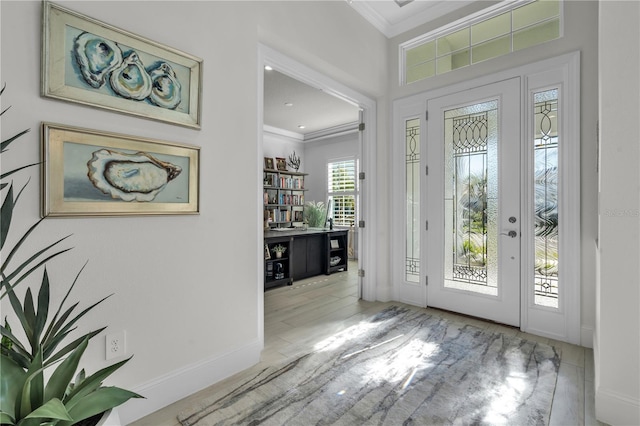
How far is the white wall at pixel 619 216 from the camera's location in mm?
1544

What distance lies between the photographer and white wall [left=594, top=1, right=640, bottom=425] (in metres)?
1.54

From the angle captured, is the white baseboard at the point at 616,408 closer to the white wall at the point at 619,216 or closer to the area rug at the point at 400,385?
the white wall at the point at 619,216

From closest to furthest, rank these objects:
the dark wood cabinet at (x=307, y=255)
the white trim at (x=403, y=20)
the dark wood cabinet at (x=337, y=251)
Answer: the white trim at (x=403, y=20), the dark wood cabinet at (x=307, y=255), the dark wood cabinet at (x=337, y=251)

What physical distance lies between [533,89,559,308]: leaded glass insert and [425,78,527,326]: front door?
0.46ft

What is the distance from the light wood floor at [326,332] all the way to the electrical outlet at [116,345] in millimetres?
382

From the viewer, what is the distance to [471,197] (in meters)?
3.12

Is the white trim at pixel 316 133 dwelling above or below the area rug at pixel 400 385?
above

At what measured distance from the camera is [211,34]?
201 cm

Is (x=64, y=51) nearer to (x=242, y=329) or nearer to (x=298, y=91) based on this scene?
(x=242, y=329)

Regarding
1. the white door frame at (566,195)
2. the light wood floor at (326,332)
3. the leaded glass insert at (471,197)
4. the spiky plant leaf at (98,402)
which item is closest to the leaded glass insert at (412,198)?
the leaded glass insert at (471,197)

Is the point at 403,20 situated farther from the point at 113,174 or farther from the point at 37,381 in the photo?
the point at 37,381

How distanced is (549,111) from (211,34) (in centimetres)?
269

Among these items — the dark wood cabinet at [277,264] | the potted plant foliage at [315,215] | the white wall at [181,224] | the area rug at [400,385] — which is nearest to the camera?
the white wall at [181,224]

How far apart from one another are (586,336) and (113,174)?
3.42 m
